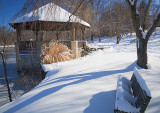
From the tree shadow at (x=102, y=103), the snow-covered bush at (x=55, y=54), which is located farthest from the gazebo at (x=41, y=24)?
the tree shadow at (x=102, y=103)

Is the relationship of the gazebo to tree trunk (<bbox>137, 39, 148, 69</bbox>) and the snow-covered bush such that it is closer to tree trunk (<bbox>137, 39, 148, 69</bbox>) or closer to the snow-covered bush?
the snow-covered bush

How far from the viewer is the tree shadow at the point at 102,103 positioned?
136 cm

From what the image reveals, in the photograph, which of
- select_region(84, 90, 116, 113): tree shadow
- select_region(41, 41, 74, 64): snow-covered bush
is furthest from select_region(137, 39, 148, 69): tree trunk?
select_region(41, 41, 74, 64): snow-covered bush

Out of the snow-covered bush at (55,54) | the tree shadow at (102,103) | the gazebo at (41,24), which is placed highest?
the gazebo at (41,24)

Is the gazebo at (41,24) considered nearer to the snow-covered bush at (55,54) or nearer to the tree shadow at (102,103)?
the snow-covered bush at (55,54)

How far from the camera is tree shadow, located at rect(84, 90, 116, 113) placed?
1.36 m

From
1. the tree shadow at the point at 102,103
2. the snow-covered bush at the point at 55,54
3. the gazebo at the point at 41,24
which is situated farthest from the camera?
the snow-covered bush at the point at 55,54

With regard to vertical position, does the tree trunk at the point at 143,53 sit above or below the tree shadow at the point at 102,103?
above

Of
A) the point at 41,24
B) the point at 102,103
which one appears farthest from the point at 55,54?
the point at 102,103

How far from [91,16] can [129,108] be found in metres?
2.69

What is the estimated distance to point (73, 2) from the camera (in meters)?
2.70

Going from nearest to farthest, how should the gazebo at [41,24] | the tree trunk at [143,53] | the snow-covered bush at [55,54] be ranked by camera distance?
the gazebo at [41,24]
the tree trunk at [143,53]
the snow-covered bush at [55,54]

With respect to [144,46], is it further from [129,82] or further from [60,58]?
[60,58]

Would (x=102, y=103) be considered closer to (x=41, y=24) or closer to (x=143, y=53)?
(x=143, y=53)
